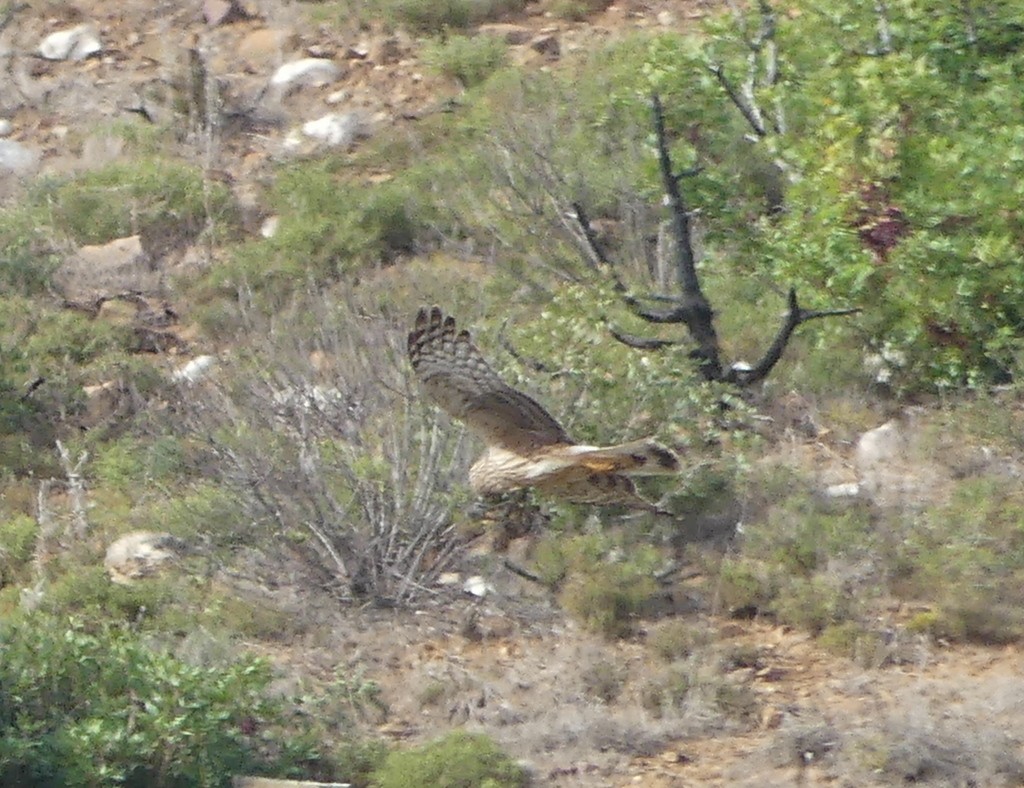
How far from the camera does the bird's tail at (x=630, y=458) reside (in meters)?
7.87

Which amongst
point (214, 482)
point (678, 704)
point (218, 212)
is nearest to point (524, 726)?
point (678, 704)

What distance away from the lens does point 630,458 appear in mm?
7902

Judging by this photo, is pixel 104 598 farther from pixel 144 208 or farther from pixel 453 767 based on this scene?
pixel 144 208

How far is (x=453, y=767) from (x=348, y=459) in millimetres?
2591

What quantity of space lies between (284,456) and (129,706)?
2.43 m

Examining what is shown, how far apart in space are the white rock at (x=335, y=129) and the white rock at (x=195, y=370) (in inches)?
145

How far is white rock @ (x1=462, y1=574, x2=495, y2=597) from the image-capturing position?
9633 millimetres

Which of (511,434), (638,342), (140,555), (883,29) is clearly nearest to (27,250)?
(140,555)

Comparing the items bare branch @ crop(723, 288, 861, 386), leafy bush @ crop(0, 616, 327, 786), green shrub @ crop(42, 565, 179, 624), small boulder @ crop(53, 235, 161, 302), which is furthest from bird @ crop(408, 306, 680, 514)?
small boulder @ crop(53, 235, 161, 302)

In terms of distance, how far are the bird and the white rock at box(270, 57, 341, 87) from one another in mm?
9754

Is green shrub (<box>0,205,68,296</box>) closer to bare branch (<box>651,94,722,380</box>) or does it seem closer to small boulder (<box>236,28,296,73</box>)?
small boulder (<box>236,28,296,73</box>)

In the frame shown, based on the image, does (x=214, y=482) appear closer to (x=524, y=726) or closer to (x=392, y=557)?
(x=392, y=557)

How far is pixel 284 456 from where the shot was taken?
9773 millimetres

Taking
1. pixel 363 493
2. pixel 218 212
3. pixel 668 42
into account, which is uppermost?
pixel 668 42
